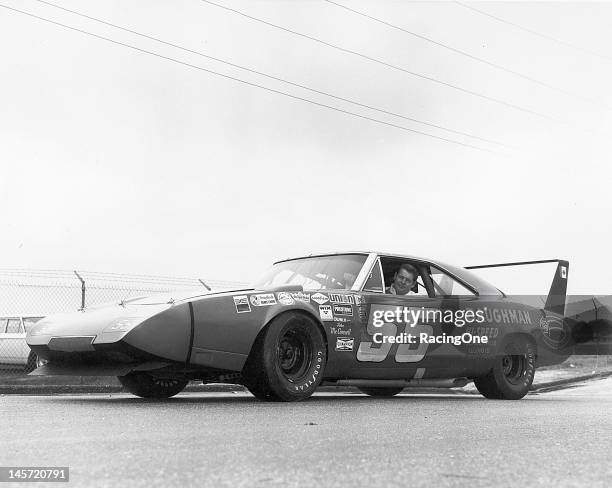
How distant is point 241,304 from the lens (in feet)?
19.3

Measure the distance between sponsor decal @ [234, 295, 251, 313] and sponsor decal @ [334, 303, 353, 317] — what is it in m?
0.90

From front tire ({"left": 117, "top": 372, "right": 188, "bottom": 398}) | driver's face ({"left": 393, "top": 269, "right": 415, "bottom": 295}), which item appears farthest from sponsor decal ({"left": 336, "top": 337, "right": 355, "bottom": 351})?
front tire ({"left": 117, "top": 372, "right": 188, "bottom": 398})

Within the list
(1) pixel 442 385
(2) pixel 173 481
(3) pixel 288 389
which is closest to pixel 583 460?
(2) pixel 173 481

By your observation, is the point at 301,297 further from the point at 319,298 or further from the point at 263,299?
the point at 263,299

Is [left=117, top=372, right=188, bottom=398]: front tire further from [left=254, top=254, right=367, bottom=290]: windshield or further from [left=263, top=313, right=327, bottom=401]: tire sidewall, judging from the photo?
[left=263, top=313, right=327, bottom=401]: tire sidewall

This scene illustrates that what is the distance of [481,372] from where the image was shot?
7645 mm

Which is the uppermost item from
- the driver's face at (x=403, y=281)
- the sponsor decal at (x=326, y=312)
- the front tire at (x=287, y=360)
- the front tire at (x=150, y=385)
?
the driver's face at (x=403, y=281)

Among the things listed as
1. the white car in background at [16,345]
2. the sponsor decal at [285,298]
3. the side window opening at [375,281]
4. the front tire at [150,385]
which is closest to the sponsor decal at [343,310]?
the side window opening at [375,281]

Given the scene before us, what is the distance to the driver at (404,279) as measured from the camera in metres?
7.45

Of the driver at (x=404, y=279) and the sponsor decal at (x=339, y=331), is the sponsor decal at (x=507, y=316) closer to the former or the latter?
the driver at (x=404, y=279)

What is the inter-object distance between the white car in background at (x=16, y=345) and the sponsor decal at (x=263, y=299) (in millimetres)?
7442

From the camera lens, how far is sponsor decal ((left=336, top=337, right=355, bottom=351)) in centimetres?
647

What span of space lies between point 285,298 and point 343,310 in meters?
0.64

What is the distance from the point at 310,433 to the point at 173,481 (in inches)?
57.5
